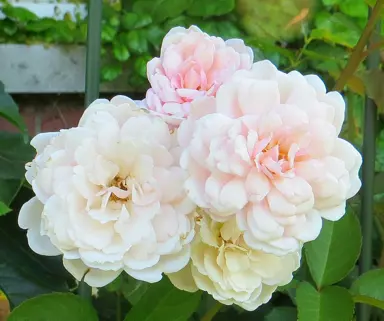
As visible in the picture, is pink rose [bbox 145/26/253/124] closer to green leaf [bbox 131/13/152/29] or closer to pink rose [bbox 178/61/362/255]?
pink rose [bbox 178/61/362/255]

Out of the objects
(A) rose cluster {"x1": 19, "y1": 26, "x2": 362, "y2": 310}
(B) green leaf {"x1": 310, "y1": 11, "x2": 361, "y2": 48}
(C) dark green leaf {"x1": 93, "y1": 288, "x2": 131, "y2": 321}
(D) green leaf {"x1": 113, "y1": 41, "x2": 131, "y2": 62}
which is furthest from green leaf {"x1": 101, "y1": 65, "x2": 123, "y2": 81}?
(A) rose cluster {"x1": 19, "y1": 26, "x2": 362, "y2": 310}

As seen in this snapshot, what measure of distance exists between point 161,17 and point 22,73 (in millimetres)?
336

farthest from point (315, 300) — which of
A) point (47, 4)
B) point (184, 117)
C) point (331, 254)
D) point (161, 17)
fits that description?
point (47, 4)

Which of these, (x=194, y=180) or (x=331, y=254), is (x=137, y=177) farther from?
(x=331, y=254)

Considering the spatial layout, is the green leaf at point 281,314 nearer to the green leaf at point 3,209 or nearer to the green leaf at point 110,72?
the green leaf at point 3,209

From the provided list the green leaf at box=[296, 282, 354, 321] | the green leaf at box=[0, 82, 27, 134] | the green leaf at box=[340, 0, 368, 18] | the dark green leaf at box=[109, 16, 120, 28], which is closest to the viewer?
the green leaf at box=[296, 282, 354, 321]

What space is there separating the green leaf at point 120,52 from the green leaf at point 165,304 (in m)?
1.11

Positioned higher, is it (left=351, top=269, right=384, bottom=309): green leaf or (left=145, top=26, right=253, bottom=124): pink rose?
(left=145, top=26, right=253, bottom=124): pink rose

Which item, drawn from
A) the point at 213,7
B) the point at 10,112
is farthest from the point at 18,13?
the point at 10,112

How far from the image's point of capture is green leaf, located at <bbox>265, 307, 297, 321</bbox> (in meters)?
0.42

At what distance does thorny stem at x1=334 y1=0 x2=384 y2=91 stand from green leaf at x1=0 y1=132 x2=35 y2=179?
9.0 inches

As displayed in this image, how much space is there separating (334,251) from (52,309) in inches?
7.1

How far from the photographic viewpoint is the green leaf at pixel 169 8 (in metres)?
1.41

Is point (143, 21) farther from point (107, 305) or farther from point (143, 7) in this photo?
A: point (107, 305)
